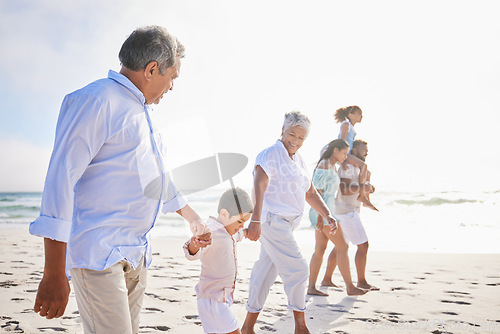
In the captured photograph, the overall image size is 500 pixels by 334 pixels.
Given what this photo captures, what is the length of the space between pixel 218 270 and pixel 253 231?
585 mm

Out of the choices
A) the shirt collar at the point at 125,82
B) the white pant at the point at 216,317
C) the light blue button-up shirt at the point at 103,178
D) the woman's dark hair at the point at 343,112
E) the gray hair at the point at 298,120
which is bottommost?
the white pant at the point at 216,317

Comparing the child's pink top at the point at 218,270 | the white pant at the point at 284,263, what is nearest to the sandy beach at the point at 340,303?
the white pant at the point at 284,263

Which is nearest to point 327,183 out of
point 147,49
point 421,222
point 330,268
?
point 330,268

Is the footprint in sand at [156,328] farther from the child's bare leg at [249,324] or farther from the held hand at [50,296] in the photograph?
the held hand at [50,296]

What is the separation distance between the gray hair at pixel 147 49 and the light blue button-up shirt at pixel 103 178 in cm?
10

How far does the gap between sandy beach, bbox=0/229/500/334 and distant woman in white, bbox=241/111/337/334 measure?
1.28 feet

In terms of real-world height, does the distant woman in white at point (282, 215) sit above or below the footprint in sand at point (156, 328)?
above

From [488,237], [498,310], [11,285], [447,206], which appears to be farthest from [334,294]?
[447,206]

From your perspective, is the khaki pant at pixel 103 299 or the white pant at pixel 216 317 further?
the white pant at pixel 216 317

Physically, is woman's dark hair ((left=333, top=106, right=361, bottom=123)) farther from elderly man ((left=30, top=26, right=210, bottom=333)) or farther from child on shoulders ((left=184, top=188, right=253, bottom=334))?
elderly man ((left=30, top=26, right=210, bottom=333))

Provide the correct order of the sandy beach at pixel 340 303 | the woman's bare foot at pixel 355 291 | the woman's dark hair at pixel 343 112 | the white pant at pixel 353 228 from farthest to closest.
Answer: the woman's dark hair at pixel 343 112 → the white pant at pixel 353 228 → the woman's bare foot at pixel 355 291 → the sandy beach at pixel 340 303

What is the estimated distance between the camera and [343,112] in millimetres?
6312

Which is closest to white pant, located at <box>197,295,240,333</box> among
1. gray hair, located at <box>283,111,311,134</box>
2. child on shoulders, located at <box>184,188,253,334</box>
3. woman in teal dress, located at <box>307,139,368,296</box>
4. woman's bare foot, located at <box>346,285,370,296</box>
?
child on shoulders, located at <box>184,188,253,334</box>

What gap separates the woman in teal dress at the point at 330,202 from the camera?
16.8ft
